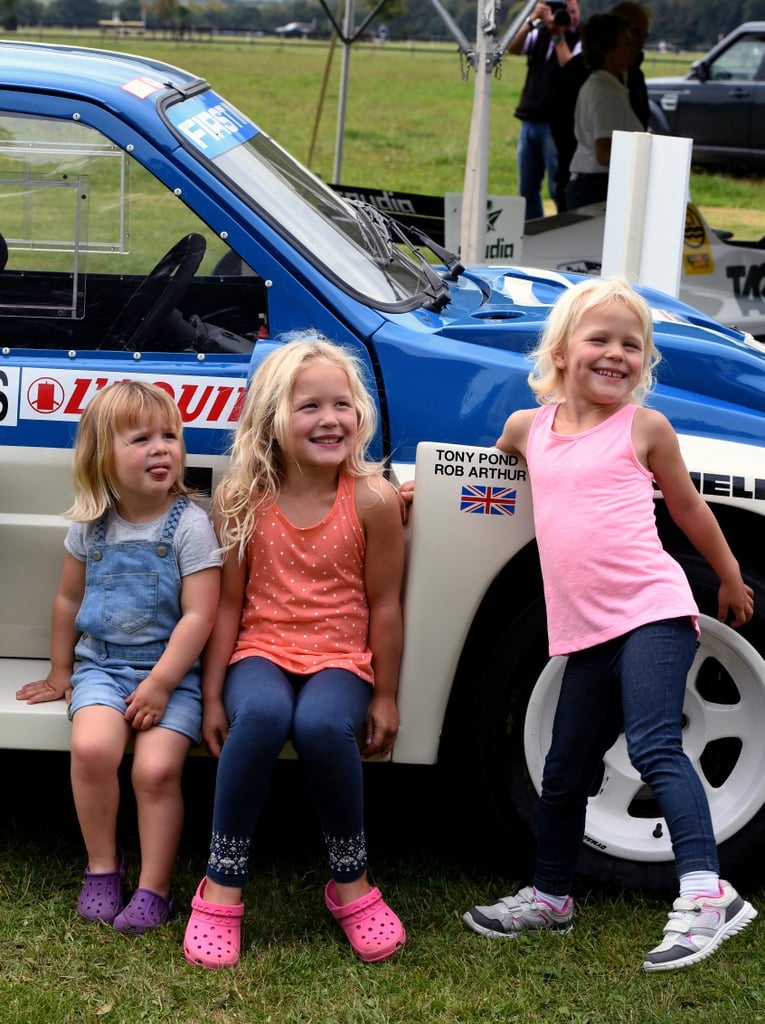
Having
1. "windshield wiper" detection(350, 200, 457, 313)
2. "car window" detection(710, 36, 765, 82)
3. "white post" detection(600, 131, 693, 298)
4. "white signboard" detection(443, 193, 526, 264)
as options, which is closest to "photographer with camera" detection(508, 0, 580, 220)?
"white signboard" detection(443, 193, 526, 264)

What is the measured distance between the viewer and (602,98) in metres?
8.49

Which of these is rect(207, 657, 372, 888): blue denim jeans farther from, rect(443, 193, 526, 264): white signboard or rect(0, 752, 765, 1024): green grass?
rect(443, 193, 526, 264): white signboard

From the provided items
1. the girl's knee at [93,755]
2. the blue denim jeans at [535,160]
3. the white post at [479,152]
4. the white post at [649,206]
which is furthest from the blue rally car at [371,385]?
the blue denim jeans at [535,160]

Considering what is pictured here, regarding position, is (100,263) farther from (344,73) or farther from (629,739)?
(344,73)

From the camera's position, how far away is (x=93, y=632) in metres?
2.96

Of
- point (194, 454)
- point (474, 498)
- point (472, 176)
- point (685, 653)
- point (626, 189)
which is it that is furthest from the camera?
point (472, 176)

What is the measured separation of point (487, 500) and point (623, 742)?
73 cm

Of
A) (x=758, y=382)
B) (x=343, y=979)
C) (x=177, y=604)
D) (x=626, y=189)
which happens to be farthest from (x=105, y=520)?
(x=626, y=189)

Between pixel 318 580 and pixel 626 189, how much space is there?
2.31 meters

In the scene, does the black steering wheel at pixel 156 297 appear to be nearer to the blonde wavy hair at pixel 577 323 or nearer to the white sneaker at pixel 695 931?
the blonde wavy hair at pixel 577 323

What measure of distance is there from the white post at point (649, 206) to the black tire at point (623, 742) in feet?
6.03

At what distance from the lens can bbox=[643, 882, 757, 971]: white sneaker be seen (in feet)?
8.34

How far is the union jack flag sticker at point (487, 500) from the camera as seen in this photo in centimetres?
285

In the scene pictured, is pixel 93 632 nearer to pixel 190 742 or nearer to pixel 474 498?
pixel 190 742
